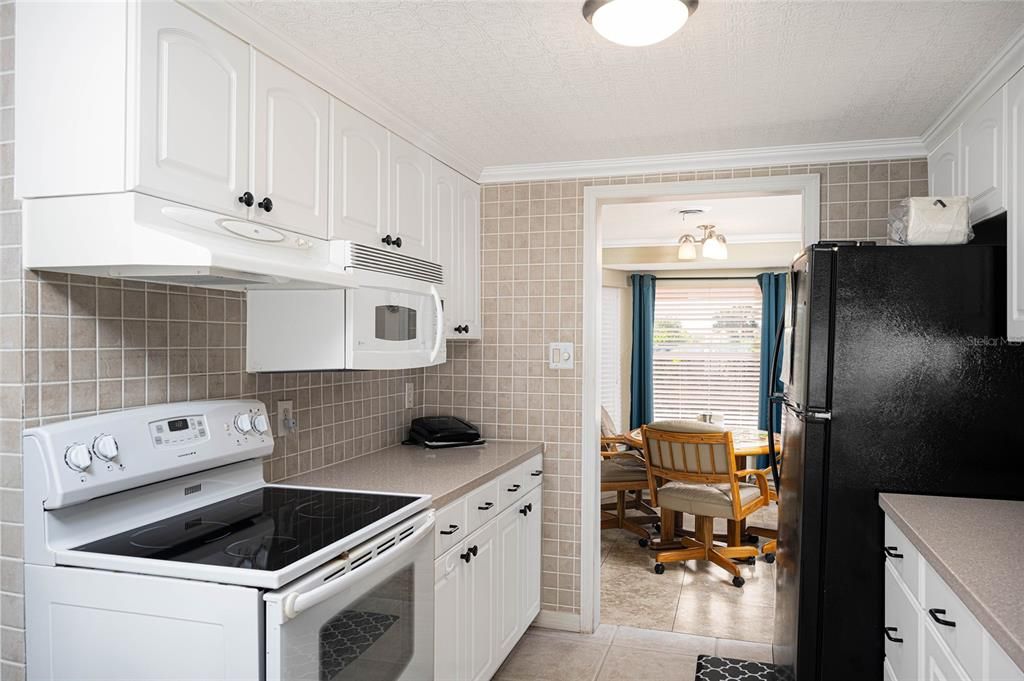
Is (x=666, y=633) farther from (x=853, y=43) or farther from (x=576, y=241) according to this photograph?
(x=853, y=43)

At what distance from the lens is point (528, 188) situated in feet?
11.4

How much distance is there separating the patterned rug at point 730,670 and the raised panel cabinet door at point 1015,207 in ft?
5.52

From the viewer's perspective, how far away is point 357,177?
2.38 m

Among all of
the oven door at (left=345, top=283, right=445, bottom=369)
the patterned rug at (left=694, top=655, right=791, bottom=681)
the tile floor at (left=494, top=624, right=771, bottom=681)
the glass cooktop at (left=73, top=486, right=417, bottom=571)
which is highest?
the oven door at (left=345, top=283, right=445, bottom=369)

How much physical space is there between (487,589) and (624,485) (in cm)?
238

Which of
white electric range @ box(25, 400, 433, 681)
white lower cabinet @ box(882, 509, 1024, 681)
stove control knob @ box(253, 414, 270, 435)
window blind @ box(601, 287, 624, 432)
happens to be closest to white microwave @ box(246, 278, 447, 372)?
stove control knob @ box(253, 414, 270, 435)

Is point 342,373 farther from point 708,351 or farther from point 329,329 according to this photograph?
point 708,351

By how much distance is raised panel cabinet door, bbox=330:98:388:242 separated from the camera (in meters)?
2.26

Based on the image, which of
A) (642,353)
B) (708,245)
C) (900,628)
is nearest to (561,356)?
(900,628)

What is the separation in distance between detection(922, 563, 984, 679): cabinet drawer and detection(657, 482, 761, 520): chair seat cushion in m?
2.42

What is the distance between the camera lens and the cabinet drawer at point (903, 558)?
72.3 inches

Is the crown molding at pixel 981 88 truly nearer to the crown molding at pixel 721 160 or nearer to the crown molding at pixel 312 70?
the crown molding at pixel 721 160

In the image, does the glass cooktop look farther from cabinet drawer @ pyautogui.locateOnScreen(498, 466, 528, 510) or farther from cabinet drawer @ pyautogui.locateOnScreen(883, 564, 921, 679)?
cabinet drawer @ pyautogui.locateOnScreen(883, 564, 921, 679)

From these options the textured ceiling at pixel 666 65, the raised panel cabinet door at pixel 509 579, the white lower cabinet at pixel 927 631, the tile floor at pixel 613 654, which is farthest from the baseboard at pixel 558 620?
the textured ceiling at pixel 666 65
